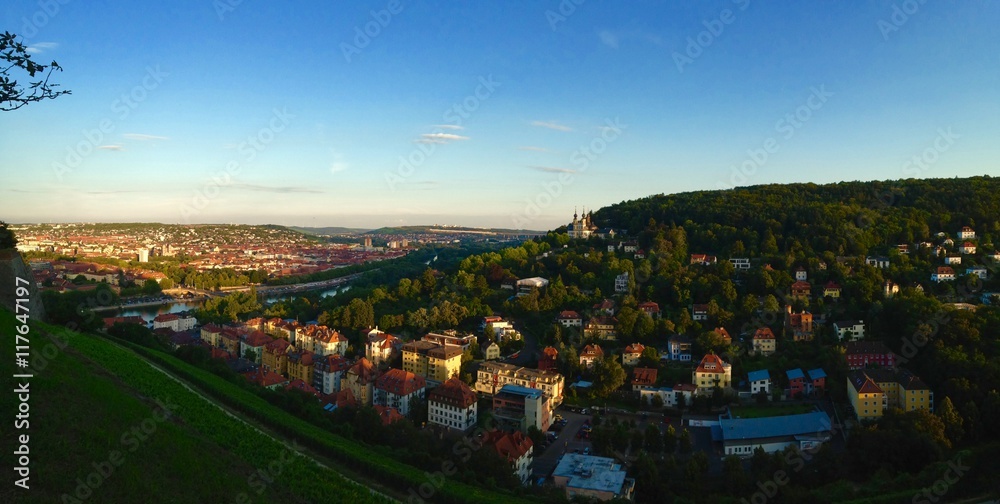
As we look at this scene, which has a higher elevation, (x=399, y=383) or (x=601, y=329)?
(x=601, y=329)

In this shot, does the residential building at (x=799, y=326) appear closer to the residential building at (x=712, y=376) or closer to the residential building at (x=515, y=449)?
the residential building at (x=712, y=376)

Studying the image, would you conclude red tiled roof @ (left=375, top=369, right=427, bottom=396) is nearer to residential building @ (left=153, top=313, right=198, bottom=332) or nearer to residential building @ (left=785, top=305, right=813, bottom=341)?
residential building @ (left=785, top=305, right=813, bottom=341)

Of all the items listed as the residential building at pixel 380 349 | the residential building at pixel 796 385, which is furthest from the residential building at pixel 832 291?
the residential building at pixel 380 349

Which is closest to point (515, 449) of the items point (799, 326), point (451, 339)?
point (451, 339)

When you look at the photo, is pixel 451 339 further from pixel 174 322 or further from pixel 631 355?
pixel 174 322

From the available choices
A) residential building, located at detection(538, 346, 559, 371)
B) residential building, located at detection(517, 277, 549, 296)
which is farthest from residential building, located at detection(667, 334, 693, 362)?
residential building, located at detection(517, 277, 549, 296)

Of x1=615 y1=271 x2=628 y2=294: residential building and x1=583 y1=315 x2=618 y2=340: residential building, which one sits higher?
x1=615 y1=271 x2=628 y2=294: residential building

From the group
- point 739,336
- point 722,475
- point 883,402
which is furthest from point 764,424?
point 739,336
